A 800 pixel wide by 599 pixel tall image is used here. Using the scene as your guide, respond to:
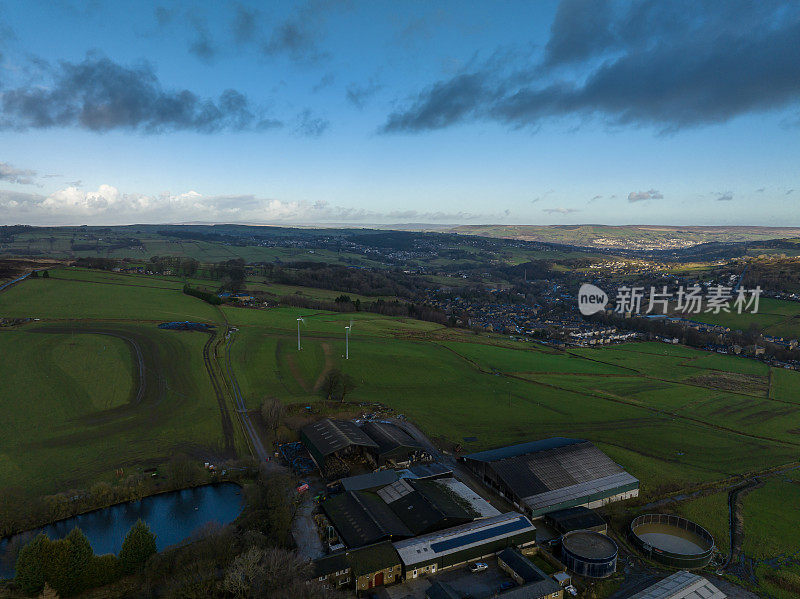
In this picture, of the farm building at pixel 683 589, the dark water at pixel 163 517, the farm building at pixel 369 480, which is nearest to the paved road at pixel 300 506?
the farm building at pixel 369 480

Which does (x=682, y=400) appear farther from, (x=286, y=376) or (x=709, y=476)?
(x=286, y=376)

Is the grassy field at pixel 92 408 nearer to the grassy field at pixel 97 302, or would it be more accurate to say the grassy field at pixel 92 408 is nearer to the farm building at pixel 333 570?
the grassy field at pixel 97 302

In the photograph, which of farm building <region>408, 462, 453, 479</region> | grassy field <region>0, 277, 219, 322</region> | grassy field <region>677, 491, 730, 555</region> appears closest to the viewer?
grassy field <region>677, 491, 730, 555</region>

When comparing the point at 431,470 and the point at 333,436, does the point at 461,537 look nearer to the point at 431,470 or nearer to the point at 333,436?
the point at 431,470

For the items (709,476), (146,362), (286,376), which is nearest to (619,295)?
(709,476)

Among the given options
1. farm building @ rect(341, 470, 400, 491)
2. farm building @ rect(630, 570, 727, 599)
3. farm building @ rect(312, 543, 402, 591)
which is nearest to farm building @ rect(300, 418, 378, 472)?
farm building @ rect(341, 470, 400, 491)

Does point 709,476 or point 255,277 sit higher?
point 255,277

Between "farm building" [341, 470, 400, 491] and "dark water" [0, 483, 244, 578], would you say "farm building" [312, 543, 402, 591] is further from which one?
"dark water" [0, 483, 244, 578]
